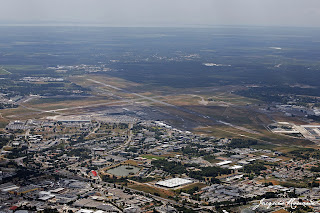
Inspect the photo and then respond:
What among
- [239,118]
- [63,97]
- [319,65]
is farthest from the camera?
[319,65]

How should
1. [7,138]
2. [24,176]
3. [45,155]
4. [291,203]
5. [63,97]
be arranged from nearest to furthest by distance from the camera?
[291,203], [24,176], [45,155], [7,138], [63,97]

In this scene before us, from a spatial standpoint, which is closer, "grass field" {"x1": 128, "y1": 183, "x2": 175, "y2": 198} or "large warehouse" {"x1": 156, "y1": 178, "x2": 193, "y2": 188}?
"grass field" {"x1": 128, "y1": 183, "x2": 175, "y2": 198}

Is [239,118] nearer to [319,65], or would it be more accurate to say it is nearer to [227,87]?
[227,87]

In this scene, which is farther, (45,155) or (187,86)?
(187,86)

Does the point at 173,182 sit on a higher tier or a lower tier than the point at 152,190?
lower

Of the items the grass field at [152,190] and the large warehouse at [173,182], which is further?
the large warehouse at [173,182]

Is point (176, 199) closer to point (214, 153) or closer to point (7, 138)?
point (214, 153)

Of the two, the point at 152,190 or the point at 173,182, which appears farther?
the point at 173,182

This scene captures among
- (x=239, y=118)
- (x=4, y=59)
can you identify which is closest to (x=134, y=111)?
(x=239, y=118)

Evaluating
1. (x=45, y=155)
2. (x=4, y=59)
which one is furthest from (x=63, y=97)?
(x=4, y=59)
